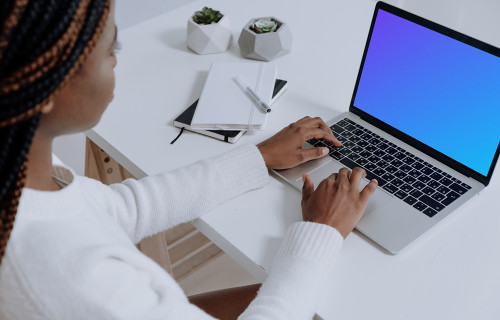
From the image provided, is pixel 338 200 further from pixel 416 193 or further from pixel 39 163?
pixel 39 163

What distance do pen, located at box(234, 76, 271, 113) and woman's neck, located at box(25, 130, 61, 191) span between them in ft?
1.72

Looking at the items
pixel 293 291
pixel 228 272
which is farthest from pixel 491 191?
pixel 228 272

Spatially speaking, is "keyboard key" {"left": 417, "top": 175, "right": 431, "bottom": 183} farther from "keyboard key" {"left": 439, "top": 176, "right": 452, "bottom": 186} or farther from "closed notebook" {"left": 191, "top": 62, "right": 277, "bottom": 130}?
"closed notebook" {"left": 191, "top": 62, "right": 277, "bottom": 130}

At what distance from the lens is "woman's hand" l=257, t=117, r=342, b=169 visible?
1037 mm

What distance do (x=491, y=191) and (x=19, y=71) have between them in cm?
80

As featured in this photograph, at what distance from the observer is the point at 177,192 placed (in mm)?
971

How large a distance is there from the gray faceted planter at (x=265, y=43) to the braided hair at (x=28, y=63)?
0.72 m

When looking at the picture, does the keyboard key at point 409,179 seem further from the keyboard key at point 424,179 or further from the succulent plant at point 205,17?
the succulent plant at point 205,17

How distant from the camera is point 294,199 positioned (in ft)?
3.26

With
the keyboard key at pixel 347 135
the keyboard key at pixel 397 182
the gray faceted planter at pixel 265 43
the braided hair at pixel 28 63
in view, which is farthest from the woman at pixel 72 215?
the gray faceted planter at pixel 265 43

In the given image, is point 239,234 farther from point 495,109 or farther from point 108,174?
point 108,174

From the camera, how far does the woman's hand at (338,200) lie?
0.90 m

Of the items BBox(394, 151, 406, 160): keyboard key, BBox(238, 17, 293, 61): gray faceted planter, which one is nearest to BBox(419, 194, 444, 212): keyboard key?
BBox(394, 151, 406, 160): keyboard key

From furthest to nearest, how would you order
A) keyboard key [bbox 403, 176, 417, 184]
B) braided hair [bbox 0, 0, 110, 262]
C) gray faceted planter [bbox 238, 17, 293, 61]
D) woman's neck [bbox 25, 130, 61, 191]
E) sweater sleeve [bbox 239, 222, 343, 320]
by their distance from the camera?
gray faceted planter [bbox 238, 17, 293, 61], keyboard key [bbox 403, 176, 417, 184], sweater sleeve [bbox 239, 222, 343, 320], woman's neck [bbox 25, 130, 61, 191], braided hair [bbox 0, 0, 110, 262]
